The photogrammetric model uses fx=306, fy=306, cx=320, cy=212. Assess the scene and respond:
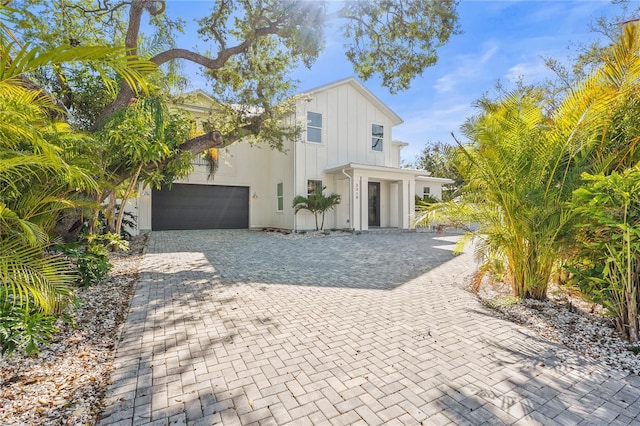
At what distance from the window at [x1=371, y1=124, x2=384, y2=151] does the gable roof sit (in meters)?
0.95

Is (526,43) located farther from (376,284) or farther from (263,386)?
(263,386)

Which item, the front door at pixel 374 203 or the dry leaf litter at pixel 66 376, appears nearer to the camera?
the dry leaf litter at pixel 66 376

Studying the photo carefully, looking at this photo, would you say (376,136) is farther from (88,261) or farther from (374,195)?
(88,261)

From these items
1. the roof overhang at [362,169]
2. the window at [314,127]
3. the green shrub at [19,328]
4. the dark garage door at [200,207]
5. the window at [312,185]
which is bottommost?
the green shrub at [19,328]

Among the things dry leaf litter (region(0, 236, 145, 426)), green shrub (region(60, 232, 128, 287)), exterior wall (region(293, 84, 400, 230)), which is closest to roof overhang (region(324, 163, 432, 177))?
exterior wall (region(293, 84, 400, 230))

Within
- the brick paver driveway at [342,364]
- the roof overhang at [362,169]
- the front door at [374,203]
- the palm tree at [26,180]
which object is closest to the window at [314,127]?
the roof overhang at [362,169]

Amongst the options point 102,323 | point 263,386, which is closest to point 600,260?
point 263,386

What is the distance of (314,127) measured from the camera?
15477 mm

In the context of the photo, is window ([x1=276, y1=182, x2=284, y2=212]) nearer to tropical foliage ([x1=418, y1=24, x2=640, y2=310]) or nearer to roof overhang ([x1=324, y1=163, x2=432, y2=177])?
roof overhang ([x1=324, y1=163, x2=432, y2=177])

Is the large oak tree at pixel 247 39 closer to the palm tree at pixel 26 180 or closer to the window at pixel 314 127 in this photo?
the palm tree at pixel 26 180

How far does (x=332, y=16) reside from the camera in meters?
8.58

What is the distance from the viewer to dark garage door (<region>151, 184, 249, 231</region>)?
50.6ft

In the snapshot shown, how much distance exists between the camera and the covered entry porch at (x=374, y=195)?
48.4ft

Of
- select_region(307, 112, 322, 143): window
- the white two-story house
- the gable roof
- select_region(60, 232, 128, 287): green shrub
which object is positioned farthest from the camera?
select_region(307, 112, 322, 143): window
